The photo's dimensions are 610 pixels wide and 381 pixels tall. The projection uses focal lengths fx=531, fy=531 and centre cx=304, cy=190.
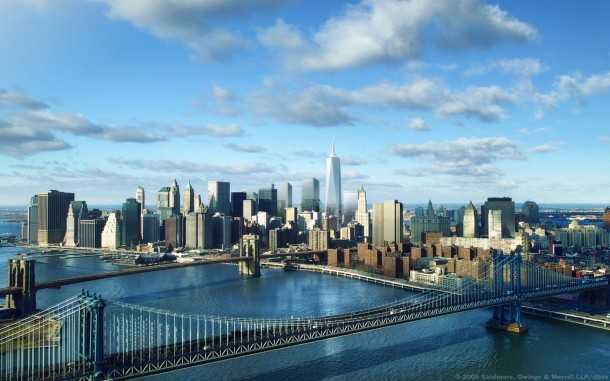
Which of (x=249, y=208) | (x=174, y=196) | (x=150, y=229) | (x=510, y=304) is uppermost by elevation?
(x=174, y=196)

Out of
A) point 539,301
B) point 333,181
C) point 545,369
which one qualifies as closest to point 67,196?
point 333,181

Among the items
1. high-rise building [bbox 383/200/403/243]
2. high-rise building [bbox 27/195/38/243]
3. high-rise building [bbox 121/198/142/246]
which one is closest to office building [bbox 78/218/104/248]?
high-rise building [bbox 121/198/142/246]

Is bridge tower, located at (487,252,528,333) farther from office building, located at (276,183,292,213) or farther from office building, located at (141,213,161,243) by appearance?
office building, located at (276,183,292,213)

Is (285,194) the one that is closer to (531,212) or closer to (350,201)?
(350,201)

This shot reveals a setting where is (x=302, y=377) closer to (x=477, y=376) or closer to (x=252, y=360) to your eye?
(x=252, y=360)

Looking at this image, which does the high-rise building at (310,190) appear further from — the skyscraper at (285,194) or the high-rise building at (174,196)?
the high-rise building at (174,196)

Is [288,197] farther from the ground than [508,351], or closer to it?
farther from the ground

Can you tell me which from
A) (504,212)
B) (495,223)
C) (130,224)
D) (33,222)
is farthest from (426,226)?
(33,222)
